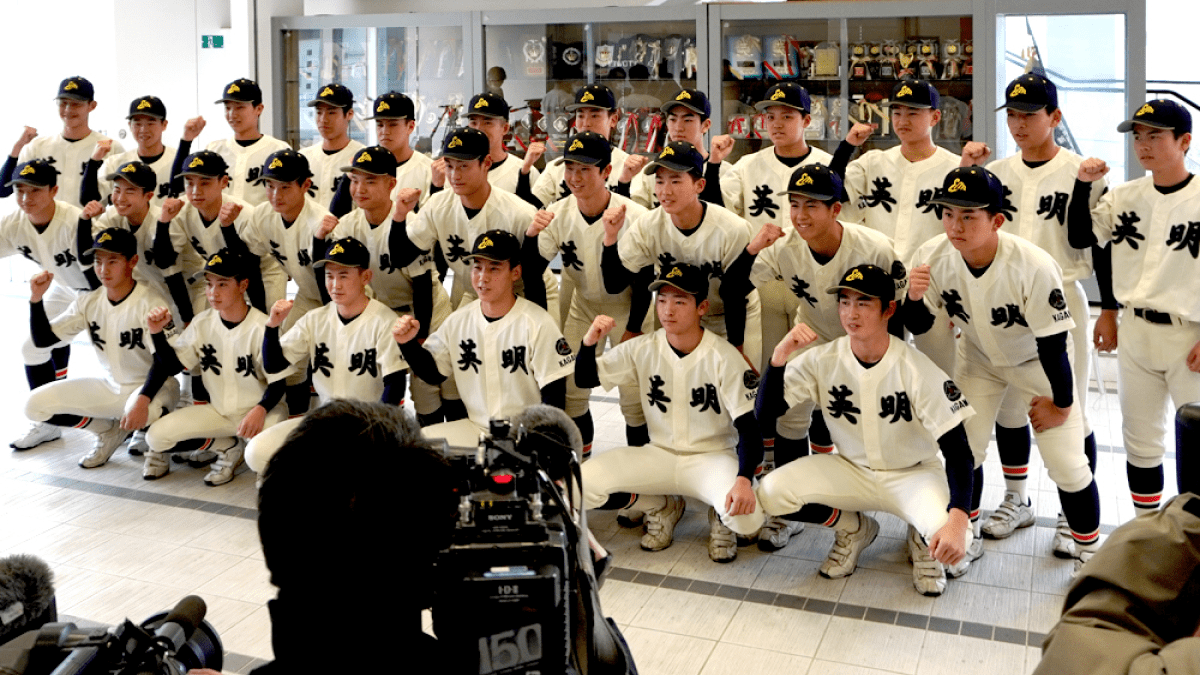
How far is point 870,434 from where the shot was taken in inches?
174

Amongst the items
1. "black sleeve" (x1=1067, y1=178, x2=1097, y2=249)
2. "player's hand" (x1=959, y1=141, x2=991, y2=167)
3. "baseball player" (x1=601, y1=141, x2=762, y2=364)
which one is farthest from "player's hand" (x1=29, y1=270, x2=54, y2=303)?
"black sleeve" (x1=1067, y1=178, x2=1097, y2=249)

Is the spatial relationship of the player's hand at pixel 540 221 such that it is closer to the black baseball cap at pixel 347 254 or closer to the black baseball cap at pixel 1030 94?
the black baseball cap at pixel 347 254

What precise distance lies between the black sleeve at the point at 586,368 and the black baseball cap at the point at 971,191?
1579mm

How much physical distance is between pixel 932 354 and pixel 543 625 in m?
3.60

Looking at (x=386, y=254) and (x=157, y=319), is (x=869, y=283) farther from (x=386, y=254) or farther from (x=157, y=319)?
(x=157, y=319)

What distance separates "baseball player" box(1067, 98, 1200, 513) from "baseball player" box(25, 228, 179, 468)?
15.3 feet

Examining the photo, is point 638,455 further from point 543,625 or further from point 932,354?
point 543,625

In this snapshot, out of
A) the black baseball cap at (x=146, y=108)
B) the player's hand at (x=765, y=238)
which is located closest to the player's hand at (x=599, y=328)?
the player's hand at (x=765, y=238)

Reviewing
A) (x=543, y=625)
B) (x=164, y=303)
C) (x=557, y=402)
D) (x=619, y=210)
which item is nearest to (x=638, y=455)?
(x=557, y=402)

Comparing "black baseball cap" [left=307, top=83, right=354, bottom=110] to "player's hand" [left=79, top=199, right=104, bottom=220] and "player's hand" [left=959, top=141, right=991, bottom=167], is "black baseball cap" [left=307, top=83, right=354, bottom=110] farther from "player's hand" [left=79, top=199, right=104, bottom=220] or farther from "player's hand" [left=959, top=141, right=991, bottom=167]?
"player's hand" [left=959, top=141, right=991, bottom=167]

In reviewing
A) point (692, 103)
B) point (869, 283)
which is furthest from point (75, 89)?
point (869, 283)

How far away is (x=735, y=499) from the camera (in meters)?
4.45

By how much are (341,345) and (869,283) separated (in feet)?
8.60

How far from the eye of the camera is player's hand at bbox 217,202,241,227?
591 centimetres
